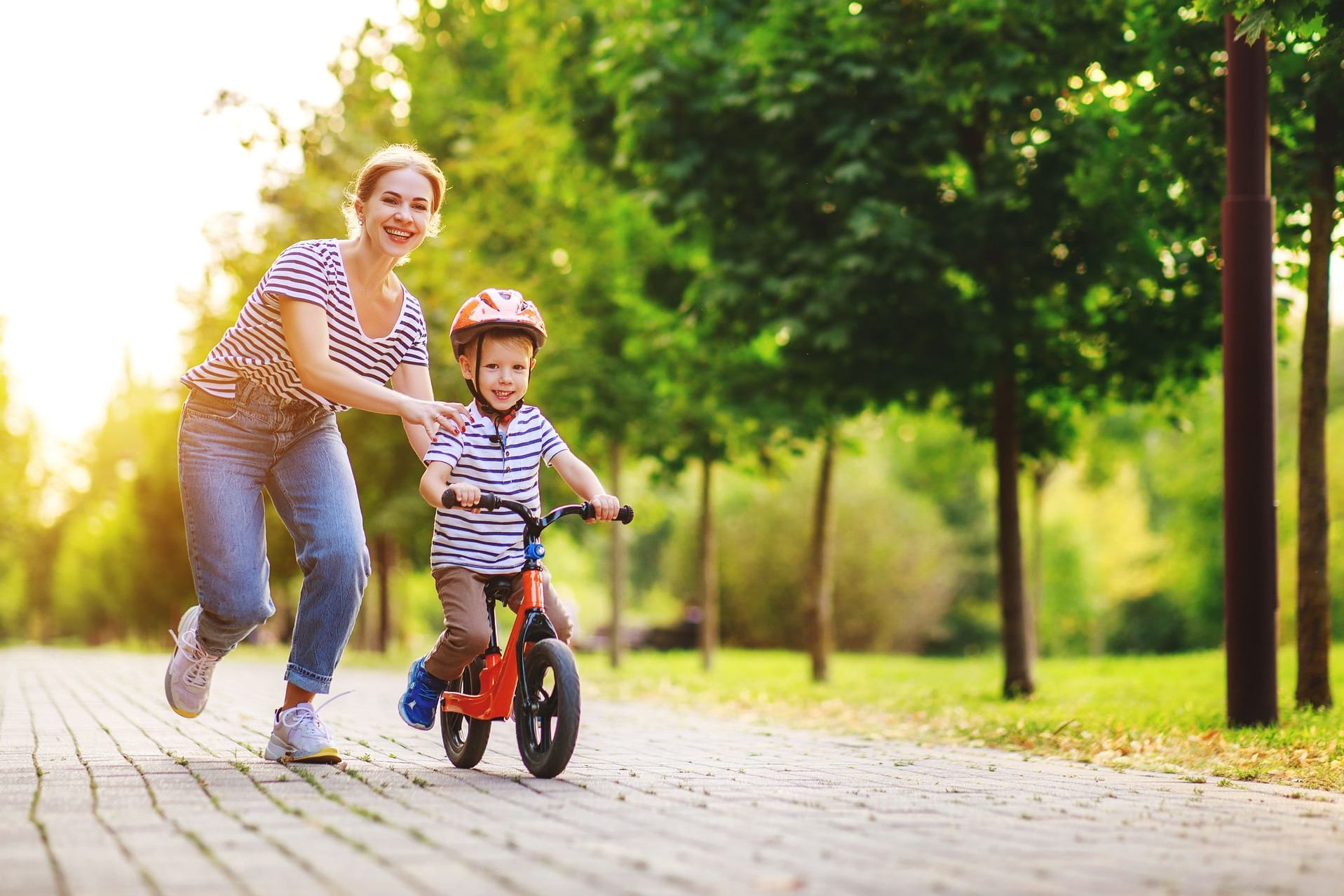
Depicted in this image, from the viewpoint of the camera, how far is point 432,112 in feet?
64.6

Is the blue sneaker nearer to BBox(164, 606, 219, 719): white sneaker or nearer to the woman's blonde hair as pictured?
BBox(164, 606, 219, 719): white sneaker

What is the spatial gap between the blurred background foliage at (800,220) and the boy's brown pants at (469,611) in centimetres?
497

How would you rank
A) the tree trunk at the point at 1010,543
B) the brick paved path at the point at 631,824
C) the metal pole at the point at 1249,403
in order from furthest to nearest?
the tree trunk at the point at 1010,543, the metal pole at the point at 1249,403, the brick paved path at the point at 631,824

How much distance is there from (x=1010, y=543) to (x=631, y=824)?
8.22m

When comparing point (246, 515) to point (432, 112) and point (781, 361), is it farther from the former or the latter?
point (432, 112)

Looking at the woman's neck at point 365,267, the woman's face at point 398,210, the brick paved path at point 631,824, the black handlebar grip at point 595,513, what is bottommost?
the brick paved path at point 631,824

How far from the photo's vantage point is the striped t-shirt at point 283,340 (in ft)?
17.1

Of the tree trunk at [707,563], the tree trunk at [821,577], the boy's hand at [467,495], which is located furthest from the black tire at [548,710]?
the tree trunk at [707,563]

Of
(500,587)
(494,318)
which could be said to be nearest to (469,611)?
(500,587)

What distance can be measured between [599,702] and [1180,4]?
6334 mm

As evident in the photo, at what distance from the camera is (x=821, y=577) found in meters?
16.7

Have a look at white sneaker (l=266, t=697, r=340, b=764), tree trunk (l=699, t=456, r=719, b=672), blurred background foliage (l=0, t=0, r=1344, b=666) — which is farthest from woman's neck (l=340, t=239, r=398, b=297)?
tree trunk (l=699, t=456, r=719, b=672)

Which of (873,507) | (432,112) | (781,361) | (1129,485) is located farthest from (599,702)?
(1129,485)

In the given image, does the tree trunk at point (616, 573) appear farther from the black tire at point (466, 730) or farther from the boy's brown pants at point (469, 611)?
the boy's brown pants at point (469, 611)
